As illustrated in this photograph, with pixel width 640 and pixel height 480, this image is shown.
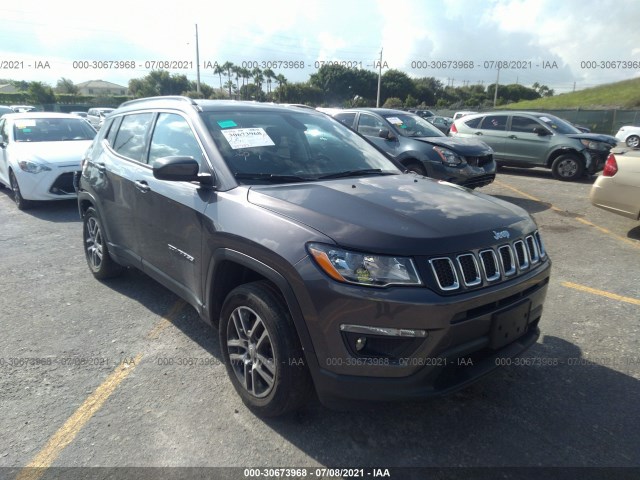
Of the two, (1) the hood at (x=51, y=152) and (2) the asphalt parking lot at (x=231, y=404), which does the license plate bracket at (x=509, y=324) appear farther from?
(1) the hood at (x=51, y=152)

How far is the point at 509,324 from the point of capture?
2.41m

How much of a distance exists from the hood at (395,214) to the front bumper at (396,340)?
237mm

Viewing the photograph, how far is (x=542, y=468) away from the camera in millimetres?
2332

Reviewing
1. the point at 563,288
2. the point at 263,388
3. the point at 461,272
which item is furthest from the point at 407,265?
the point at 563,288

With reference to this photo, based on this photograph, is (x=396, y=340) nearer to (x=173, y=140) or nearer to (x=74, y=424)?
(x=74, y=424)

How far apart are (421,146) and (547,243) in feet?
9.62

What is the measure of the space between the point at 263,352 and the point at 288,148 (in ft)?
5.07

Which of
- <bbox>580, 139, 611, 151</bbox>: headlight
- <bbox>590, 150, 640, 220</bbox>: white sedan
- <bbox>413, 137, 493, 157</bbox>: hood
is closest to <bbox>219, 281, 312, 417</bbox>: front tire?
<bbox>590, 150, 640, 220</bbox>: white sedan

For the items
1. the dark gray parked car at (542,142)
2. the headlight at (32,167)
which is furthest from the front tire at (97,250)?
the dark gray parked car at (542,142)

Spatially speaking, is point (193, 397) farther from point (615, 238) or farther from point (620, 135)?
point (620, 135)

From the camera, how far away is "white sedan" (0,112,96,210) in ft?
25.5

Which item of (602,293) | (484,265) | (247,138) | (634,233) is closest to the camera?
(484,265)

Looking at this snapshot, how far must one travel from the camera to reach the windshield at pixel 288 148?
304 centimetres

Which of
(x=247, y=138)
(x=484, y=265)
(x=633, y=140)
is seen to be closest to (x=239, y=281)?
(x=247, y=138)
